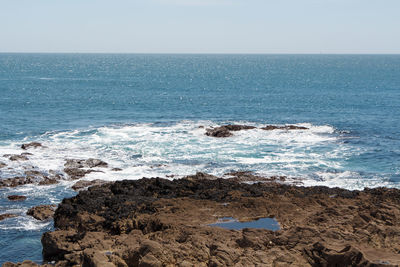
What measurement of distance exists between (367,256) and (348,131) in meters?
47.6

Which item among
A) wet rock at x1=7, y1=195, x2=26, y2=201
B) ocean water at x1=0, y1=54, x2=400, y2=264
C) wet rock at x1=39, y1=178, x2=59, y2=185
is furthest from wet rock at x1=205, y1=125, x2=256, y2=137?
wet rock at x1=7, y1=195, x2=26, y2=201

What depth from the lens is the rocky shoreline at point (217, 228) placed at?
2216cm

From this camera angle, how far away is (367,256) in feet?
69.9

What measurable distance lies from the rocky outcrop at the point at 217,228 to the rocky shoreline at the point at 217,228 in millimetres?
52

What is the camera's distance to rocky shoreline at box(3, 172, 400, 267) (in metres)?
22.2

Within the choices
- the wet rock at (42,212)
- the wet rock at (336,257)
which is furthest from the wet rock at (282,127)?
the wet rock at (336,257)

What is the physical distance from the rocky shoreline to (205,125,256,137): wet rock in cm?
2232

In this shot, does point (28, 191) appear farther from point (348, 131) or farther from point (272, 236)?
point (348, 131)

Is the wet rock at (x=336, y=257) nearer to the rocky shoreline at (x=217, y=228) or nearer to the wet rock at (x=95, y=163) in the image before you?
the rocky shoreline at (x=217, y=228)

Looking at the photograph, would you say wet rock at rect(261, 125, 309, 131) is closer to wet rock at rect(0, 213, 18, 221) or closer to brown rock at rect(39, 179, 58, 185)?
brown rock at rect(39, 179, 58, 185)

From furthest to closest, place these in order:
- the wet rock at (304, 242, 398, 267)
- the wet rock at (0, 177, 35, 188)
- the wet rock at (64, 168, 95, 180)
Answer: the wet rock at (64, 168, 95, 180) → the wet rock at (0, 177, 35, 188) → the wet rock at (304, 242, 398, 267)

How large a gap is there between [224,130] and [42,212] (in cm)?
3380

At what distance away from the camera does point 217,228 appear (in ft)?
91.8

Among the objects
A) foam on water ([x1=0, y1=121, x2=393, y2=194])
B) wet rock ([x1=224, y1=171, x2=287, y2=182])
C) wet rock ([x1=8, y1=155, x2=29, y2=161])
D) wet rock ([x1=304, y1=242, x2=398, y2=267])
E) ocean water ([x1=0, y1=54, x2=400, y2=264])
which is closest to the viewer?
wet rock ([x1=304, y1=242, x2=398, y2=267])
